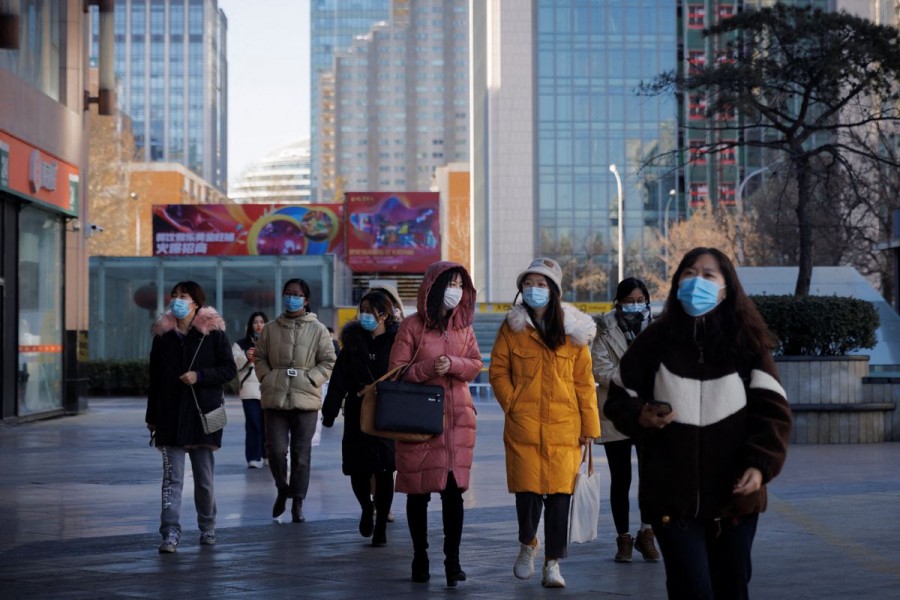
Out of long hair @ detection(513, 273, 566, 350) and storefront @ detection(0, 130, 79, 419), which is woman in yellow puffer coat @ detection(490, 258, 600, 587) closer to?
long hair @ detection(513, 273, 566, 350)

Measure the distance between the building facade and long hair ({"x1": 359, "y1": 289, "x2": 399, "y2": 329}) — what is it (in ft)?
45.8

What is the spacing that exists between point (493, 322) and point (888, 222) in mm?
16569

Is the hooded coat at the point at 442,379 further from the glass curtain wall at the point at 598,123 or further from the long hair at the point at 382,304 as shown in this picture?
the glass curtain wall at the point at 598,123

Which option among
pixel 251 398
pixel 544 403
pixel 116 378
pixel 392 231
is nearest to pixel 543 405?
pixel 544 403

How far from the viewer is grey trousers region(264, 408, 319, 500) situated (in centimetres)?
1166

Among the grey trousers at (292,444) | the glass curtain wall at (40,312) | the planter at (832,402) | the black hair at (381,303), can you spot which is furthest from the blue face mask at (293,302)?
the glass curtain wall at (40,312)

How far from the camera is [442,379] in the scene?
875 centimetres

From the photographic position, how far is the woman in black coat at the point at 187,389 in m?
10.2

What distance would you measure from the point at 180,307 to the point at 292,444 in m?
1.94

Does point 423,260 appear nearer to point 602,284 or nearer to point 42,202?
point 602,284

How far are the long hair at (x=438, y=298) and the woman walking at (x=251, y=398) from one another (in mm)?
8564

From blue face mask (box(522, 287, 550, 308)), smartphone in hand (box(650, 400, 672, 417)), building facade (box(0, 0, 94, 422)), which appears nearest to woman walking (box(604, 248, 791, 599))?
smartphone in hand (box(650, 400, 672, 417))

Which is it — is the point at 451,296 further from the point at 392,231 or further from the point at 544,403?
the point at 392,231

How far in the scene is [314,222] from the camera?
71.2 metres
